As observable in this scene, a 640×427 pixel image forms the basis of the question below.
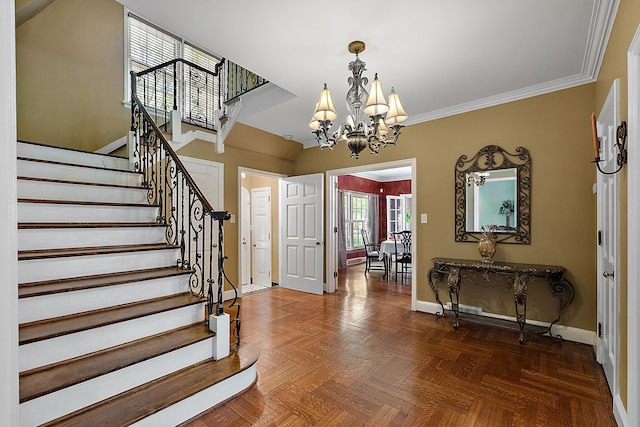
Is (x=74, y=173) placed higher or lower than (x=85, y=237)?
higher

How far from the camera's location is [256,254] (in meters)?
6.19

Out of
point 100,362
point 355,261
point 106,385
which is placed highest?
point 100,362

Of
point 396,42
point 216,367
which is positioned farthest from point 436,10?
point 216,367

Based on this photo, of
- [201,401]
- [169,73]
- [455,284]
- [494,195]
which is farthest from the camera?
[169,73]

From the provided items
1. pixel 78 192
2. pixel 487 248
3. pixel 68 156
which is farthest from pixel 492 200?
pixel 68 156

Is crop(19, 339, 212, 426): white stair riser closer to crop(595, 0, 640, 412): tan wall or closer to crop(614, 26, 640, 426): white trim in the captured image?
crop(614, 26, 640, 426): white trim

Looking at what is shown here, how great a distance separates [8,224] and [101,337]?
67.4 inches

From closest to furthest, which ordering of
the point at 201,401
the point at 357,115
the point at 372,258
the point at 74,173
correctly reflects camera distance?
the point at 201,401, the point at 357,115, the point at 74,173, the point at 372,258

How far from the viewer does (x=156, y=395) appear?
1.88 metres

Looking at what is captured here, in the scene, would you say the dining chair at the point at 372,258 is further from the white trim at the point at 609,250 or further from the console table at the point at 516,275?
the white trim at the point at 609,250

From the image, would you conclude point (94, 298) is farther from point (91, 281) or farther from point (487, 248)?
point (487, 248)

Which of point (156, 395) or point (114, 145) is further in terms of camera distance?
point (114, 145)

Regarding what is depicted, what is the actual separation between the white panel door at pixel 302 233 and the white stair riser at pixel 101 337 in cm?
287

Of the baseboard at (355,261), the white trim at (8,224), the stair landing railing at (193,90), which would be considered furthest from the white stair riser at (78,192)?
the baseboard at (355,261)
